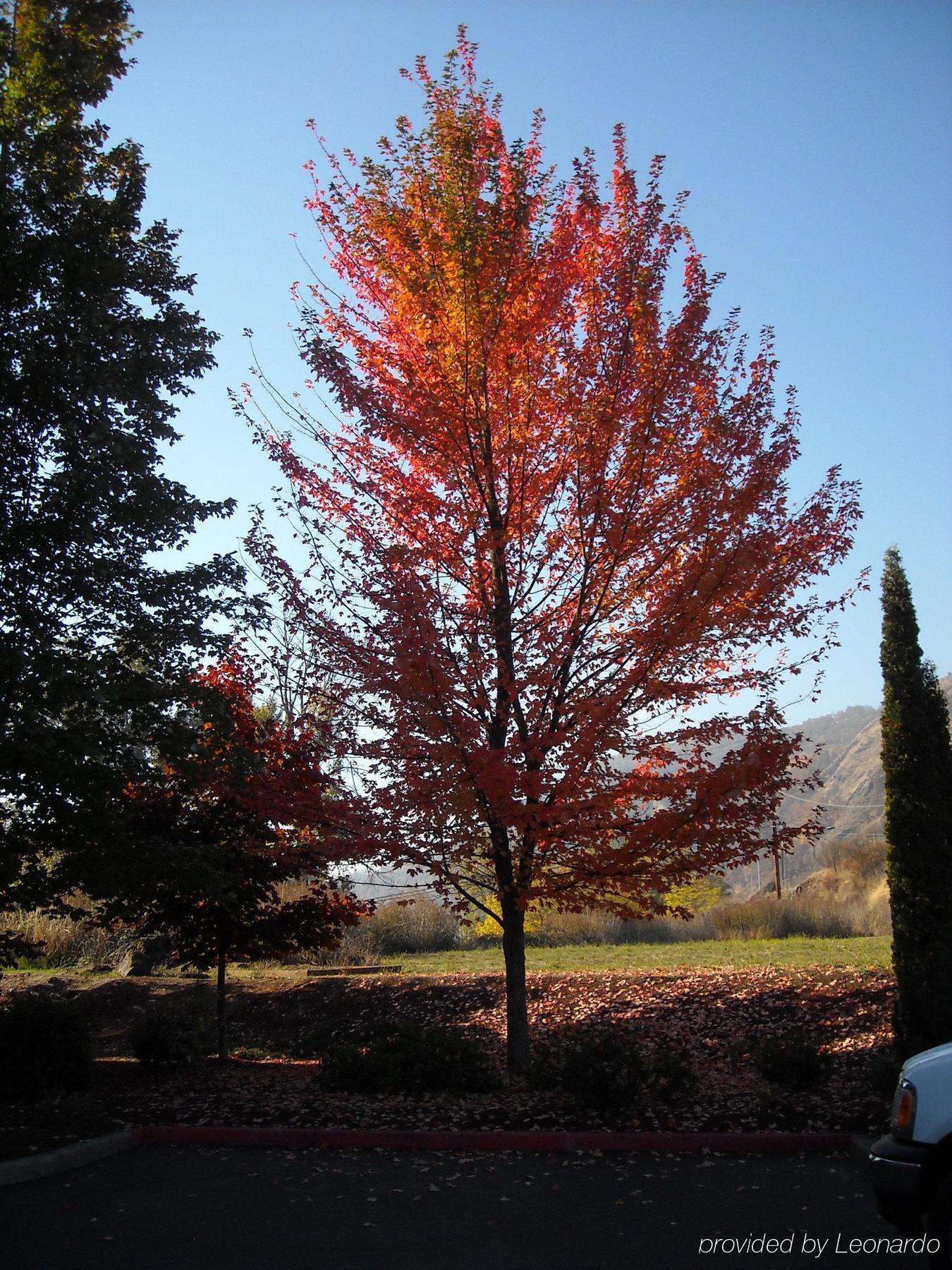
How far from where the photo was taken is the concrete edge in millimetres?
6215

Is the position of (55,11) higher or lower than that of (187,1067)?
higher

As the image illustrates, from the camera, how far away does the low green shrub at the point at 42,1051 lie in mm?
8680

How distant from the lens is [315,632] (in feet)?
26.5

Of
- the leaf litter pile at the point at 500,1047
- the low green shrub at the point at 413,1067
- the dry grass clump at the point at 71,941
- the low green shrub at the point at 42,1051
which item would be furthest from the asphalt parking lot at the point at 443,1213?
the dry grass clump at the point at 71,941

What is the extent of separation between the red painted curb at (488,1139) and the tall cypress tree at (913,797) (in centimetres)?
216

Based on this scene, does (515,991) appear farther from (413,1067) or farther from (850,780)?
(850,780)

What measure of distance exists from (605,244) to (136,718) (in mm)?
6332

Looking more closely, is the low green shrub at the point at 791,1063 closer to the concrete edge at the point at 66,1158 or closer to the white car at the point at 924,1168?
the white car at the point at 924,1168

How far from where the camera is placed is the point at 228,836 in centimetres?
1076

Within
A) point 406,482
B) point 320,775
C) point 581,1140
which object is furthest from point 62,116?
point 581,1140

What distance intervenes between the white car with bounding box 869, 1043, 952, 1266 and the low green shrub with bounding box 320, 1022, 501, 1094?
4571mm

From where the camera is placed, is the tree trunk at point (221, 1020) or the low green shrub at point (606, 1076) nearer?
the low green shrub at point (606, 1076)

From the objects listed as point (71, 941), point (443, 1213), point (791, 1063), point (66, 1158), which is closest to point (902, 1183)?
point (443, 1213)

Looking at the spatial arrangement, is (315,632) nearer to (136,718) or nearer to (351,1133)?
(136,718)
